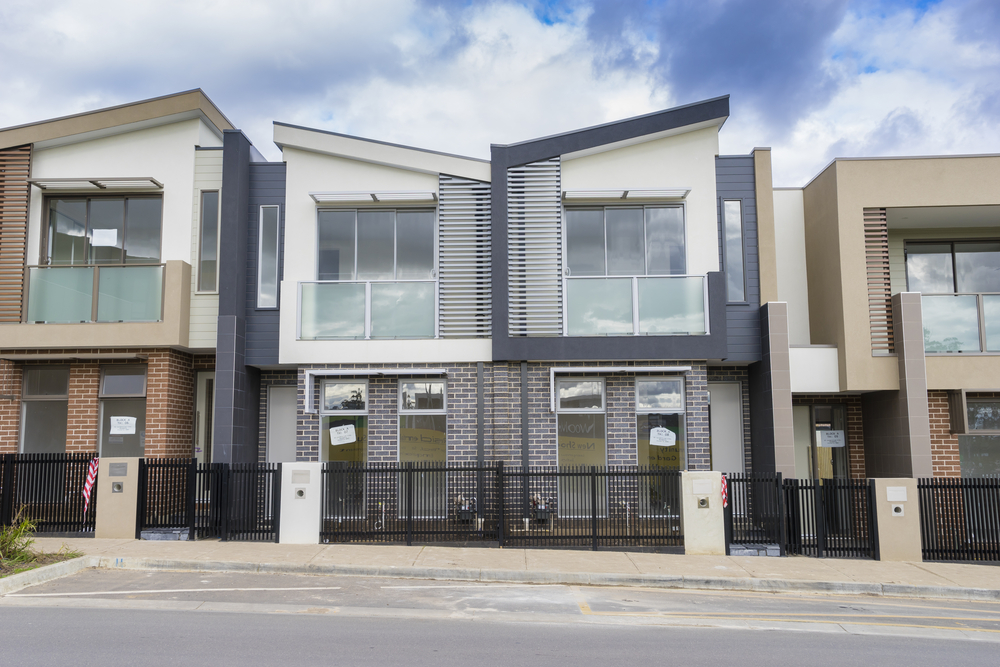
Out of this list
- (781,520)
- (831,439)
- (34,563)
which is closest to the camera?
(34,563)

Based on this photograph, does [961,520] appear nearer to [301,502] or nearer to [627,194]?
[627,194]

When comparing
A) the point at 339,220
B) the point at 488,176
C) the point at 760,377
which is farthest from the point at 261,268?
the point at 760,377

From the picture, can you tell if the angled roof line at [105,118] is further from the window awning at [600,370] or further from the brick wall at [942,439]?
the brick wall at [942,439]

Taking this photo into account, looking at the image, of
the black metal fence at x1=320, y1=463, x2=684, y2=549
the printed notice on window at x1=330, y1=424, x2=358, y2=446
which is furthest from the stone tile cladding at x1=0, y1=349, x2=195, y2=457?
the black metal fence at x1=320, y1=463, x2=684, y2=549

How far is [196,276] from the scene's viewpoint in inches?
581

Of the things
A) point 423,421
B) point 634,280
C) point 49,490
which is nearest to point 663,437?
point 634,280

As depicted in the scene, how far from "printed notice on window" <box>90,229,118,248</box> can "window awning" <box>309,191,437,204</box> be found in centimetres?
425

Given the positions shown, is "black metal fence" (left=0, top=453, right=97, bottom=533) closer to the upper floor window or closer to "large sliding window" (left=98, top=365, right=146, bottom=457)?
"large sliding window" (left=98, top=365, right=146, bottom=457)

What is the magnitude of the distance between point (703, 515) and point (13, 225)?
14.2 metres

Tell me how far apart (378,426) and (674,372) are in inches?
224

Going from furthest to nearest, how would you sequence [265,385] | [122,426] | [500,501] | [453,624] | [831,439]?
[831,439], [265,385], [122,426], [500,501], [453,624]

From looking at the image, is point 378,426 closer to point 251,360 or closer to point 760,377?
point 251,360

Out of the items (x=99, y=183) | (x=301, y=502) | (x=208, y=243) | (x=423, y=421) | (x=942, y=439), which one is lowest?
(x=301, y=502)

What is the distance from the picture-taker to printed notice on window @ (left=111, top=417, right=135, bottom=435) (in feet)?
48.2
